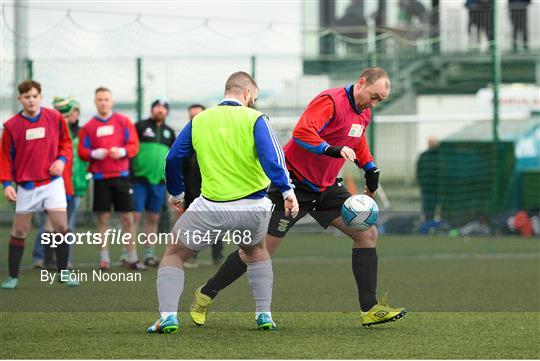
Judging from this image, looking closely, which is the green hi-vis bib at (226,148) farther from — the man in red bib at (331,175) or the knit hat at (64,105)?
the knit hat at (64,105)

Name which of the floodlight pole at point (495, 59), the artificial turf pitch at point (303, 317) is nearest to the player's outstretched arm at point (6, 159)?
the artificial turf pitch at point (303, 317)

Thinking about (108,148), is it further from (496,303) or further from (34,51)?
(496,303)

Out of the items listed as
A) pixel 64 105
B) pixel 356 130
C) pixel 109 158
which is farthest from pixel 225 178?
pixel 64 105

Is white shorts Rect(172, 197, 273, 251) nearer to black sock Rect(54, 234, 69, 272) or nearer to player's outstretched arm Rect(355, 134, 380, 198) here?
player's outstretched arm Rect(355, 134, 380, 198)

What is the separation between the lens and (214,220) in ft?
25.9

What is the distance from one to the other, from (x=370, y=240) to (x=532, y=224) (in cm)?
1254

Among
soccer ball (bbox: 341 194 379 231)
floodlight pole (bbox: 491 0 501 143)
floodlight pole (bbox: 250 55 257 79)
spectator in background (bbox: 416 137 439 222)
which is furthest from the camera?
spectator in background (bbox: 416 137 439 222)

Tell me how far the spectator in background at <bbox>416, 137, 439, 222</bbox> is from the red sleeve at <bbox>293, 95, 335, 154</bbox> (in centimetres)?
1284

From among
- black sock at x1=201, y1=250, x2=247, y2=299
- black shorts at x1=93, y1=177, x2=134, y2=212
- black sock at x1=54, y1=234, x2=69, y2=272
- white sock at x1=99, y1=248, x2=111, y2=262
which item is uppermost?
black shorts at x1=93, y1=177, x2=134, y2=212

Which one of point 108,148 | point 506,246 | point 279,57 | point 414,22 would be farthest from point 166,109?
point 414,22

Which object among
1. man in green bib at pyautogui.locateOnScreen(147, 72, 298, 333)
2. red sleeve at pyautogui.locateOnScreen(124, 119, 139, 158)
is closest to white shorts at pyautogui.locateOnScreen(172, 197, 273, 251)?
man in green bib at pyautogui.locateOnScreen(147, 72, 298, 333)

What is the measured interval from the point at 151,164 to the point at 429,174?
8776 mm

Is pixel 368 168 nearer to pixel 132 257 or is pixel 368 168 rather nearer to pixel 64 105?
pixel 132 257

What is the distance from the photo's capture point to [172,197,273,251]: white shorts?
790 centimetres
